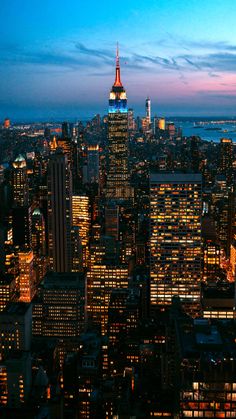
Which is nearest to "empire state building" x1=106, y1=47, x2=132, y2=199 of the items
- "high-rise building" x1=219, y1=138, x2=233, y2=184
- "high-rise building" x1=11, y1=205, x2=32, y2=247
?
"high-rise building" x1=219, y1=138, x2=233, y2=184

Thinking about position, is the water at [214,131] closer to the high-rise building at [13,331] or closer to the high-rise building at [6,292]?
the high-rise building at [6,292]

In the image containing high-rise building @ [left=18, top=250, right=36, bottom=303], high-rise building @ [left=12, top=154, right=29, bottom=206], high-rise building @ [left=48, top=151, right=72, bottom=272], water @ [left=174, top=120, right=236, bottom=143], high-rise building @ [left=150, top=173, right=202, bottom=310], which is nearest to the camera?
high-rise building @ [left=150, top=173, right=202, bottom=310]

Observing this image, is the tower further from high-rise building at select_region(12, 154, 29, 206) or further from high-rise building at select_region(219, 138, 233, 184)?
high-rise building at select_region(12, 154, 29, 206)

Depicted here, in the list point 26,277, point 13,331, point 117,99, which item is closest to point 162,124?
point 117,99

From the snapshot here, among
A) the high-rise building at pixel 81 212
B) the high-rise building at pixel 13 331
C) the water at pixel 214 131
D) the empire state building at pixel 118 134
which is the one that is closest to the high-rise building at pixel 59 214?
the high-rise building at pixel 81 212

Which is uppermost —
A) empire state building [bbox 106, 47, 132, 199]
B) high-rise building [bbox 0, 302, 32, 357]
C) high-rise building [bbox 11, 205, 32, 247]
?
empire state building [bbox 106, 47, 132, 199]

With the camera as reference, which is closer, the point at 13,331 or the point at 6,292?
the point at 13,331

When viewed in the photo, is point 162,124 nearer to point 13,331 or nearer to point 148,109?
point 148,109

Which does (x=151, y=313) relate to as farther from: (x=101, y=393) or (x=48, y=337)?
(x=101, y=393)

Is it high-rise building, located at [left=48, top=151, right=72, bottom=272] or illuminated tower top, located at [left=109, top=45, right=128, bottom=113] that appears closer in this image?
high-rise building, located at [left=48, top=151, right=72, bottom=272]
